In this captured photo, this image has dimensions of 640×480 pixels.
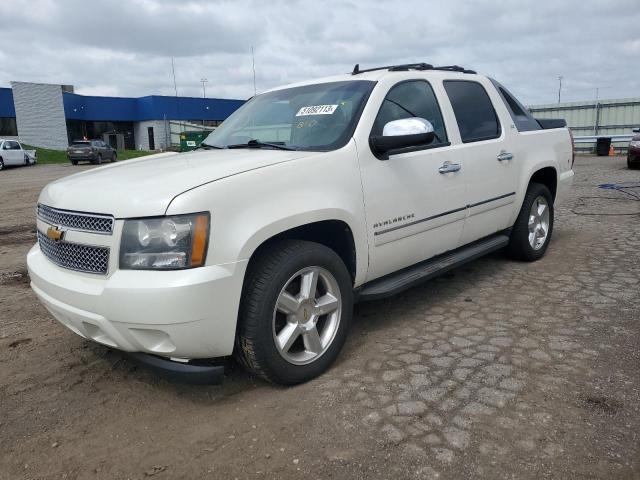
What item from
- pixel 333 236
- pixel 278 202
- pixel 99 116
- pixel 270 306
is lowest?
pixel 270 306

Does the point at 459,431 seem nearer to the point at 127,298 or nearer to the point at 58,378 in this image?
the point at 127,298

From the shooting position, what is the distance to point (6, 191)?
1555cm

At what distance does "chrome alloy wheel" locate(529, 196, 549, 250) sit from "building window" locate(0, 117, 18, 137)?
46353mm

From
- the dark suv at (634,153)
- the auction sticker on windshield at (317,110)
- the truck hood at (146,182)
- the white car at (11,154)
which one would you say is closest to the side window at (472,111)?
the auction sticker on windshield at (317,110)

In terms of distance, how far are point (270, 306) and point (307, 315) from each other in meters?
0.35

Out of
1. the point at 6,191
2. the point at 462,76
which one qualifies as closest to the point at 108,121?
the point at 6,191

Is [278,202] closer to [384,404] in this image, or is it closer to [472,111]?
[384,404]

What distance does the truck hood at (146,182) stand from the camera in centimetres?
256

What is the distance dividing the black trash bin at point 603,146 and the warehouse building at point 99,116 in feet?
110

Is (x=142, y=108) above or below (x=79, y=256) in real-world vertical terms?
above

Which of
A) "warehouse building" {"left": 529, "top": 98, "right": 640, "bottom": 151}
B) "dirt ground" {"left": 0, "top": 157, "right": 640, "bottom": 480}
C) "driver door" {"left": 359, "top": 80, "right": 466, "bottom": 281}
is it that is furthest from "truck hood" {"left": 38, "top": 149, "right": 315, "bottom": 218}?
"warehouse building" {"left": 529, "top": 98, "right": 640, "bottom": 151}

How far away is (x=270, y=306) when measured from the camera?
2762mm

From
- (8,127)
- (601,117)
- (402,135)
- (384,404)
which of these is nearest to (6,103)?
(8,127)

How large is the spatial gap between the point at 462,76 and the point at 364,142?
1744mm
